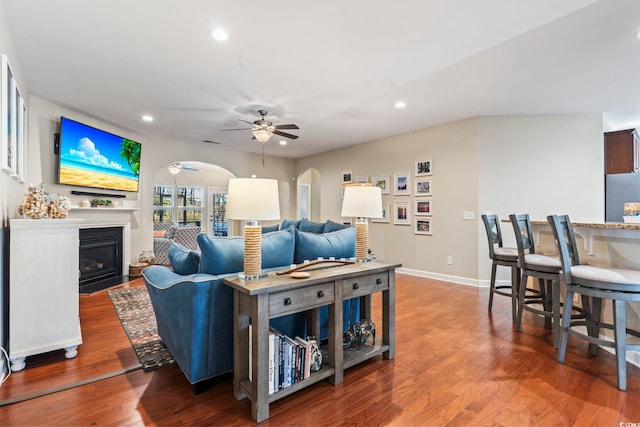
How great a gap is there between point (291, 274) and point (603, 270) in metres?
2.15

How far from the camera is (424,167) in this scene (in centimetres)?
528

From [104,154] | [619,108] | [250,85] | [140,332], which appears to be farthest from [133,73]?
[619,108]

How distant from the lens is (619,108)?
4.22m

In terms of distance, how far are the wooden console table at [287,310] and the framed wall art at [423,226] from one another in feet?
10.6

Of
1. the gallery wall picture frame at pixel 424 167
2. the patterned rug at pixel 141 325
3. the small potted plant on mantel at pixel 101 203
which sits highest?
the gallery wall picture frame at pixel 424 167

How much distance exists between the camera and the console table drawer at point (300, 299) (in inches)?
67.2

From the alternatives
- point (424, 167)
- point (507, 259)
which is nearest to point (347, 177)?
point (424, 167)

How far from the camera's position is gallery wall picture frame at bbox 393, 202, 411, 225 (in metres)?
5.54

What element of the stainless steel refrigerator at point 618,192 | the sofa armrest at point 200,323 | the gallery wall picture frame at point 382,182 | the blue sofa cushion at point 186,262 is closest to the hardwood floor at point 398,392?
the sofa armrest at point 200,323

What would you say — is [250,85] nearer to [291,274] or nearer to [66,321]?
[291,274]

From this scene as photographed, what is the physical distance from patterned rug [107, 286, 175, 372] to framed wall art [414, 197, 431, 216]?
166 inches

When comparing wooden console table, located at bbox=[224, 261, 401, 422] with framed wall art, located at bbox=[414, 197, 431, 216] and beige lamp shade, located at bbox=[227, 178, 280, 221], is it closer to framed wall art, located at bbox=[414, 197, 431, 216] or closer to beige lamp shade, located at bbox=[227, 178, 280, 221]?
beige lamp shade, located at bbox=[227, 178, 280, 221]

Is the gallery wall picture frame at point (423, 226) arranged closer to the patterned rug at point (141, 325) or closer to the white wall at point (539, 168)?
the white wall at point (539, 168)

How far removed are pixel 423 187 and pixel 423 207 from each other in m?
0.35
